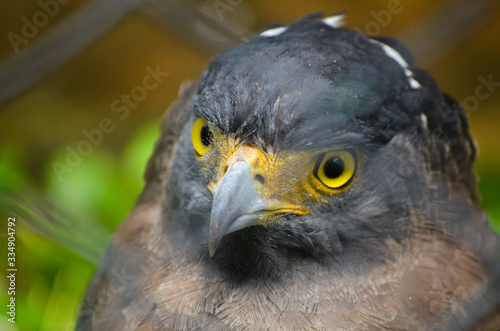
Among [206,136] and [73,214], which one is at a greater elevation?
[206,136]

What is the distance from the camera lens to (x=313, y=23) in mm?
2779

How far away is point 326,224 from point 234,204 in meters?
0.42

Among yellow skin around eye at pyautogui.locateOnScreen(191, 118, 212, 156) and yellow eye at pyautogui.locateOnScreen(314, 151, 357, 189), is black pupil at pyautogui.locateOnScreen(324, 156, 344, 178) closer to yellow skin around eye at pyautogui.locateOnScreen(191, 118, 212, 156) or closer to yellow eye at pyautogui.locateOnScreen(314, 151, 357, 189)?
yellow eye at pyautogui.locateOnScreen(314, 151, 357, 189)

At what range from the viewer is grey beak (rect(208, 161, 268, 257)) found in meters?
2.17

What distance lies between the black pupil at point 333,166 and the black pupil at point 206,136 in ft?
1.55

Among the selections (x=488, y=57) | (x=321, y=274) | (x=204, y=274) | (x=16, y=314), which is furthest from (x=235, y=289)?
(x=488, y=57)

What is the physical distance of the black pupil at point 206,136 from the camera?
2.48m

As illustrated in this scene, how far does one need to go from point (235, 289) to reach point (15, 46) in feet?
12.4

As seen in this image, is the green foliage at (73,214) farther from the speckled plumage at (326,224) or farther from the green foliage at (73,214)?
the speckled plumage at (326,224)

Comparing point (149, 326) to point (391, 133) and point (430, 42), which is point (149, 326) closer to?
point (391, 133)

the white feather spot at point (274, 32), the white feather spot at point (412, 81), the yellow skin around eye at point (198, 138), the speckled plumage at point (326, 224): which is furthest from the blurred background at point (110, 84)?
the white feather spot at point (412, 81)

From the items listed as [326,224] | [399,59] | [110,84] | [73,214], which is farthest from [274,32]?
[110,84]

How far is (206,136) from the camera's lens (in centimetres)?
250

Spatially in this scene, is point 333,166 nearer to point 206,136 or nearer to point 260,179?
point 260,179
